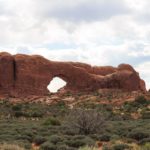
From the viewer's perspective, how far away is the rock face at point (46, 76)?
66.3 meters

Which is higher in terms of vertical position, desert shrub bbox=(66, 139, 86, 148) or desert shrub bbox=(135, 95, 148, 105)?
desert shrub bbox=(135, 95, 148, 105)

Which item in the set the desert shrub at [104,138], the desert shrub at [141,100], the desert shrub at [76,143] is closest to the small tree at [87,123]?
the desert shrub at [104,138]

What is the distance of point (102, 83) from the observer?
69062mm

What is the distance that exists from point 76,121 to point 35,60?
45.6m

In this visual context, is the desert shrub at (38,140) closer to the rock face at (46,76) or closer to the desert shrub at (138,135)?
the desert shrub at (138,135)

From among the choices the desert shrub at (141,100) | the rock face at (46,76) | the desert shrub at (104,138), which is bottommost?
the desert shrub at (104,138)

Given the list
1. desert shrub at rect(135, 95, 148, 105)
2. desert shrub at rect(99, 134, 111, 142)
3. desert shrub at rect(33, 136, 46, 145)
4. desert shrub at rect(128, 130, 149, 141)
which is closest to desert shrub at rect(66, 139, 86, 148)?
desert shrub at rect(33, 136, 46, 145)

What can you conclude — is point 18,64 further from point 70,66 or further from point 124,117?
point 124,117

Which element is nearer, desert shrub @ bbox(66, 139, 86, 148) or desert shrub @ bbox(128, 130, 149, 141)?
desert shrub @ bbox(66, 139, 86, 148)

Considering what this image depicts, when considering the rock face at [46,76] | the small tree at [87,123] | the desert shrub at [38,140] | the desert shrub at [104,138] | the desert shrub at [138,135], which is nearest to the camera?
the desert shrub at [38,140]

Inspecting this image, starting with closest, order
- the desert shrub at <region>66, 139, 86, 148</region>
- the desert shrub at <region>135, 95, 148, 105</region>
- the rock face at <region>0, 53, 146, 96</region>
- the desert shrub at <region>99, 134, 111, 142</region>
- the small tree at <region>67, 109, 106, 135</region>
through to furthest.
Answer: the desert shrub at <region>66, 139, 86, 148</region> < the desert shrub at <region>99, 134, 111, 142</region> < the small tree at <region>67, 109, 106, 135</region> < the desert shrub at <region>135, 95, 148, 105</region> < the rock face at <region>0, 53, 146, 96</region>

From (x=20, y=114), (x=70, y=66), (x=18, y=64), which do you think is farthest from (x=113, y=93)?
(x=20, y=114)

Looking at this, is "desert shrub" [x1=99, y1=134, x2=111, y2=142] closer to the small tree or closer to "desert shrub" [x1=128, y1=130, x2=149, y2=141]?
"desert shrub" [x1=128, y1=130, x2=149, y2=141]

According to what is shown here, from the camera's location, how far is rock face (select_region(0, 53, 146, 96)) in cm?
6631
